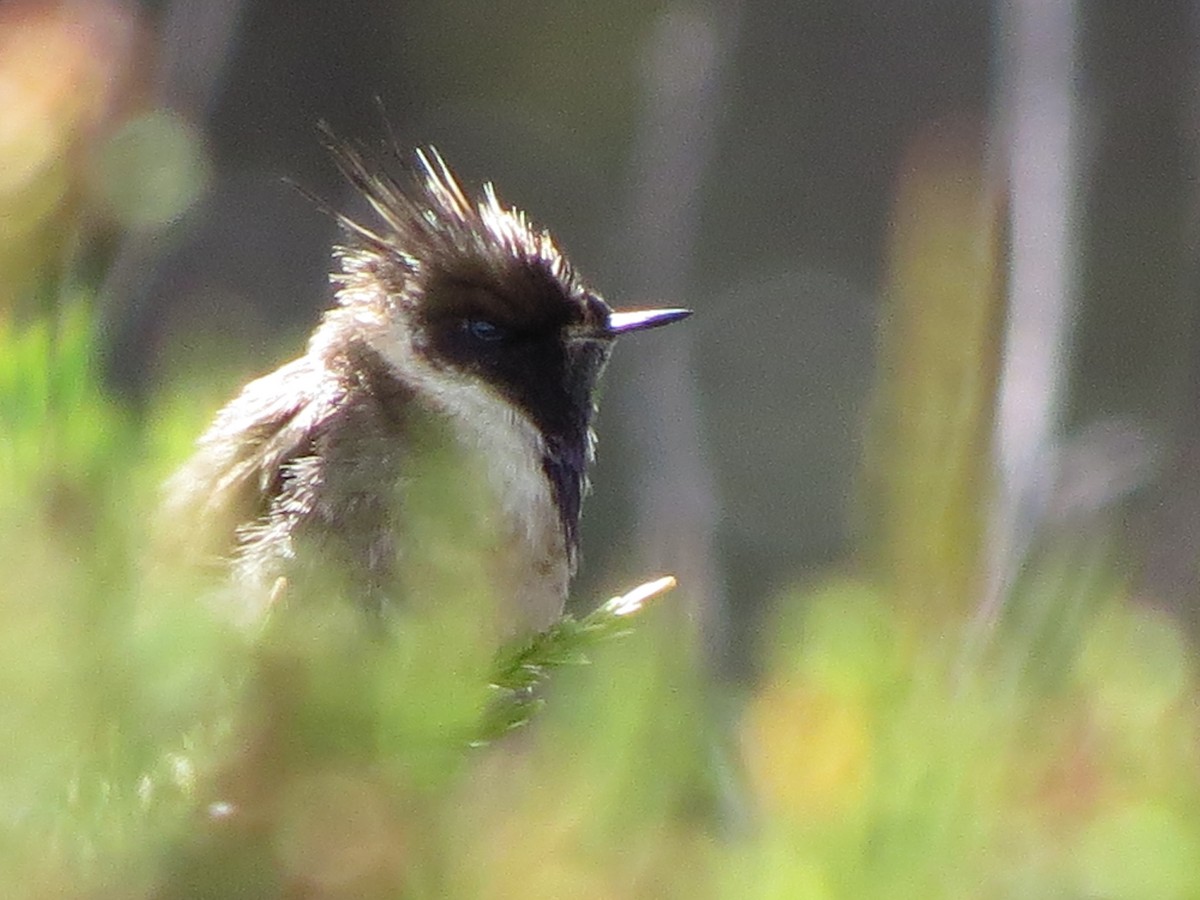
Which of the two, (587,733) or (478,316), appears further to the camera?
(478,316)

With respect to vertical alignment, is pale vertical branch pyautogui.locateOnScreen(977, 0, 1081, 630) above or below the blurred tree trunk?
below

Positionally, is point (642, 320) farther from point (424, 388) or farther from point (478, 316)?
point (424, 388)

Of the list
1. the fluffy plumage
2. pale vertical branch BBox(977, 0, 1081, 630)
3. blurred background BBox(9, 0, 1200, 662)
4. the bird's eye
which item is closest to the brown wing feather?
the fluffy plumage

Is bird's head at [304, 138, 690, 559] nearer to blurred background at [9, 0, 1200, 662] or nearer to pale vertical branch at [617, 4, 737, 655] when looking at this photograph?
pale vertical branch at [617, 4, 737, 655]

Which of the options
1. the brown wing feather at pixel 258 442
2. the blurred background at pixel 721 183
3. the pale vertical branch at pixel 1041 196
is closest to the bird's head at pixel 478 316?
the brown wing feather at pixel 258 442

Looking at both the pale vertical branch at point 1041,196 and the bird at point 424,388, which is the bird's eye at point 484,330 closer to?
the bird at point 424,388

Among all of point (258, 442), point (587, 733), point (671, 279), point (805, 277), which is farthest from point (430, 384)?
point (805, 277)
